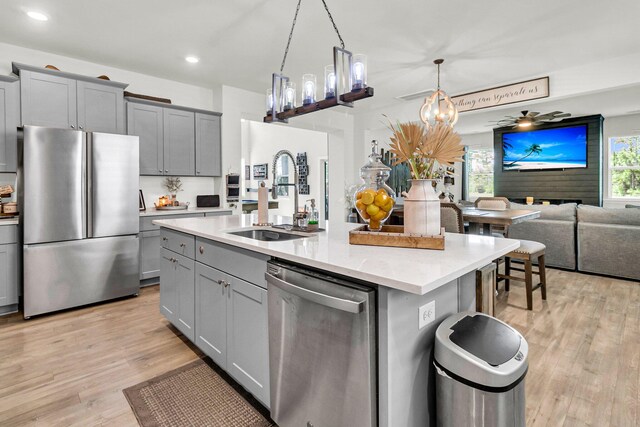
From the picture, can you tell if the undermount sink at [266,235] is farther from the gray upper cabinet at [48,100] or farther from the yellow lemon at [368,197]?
the gray upper cabinet at [48,100]

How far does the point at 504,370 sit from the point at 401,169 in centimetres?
741

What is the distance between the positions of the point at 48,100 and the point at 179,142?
55.8 inches

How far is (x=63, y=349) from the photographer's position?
2541mm

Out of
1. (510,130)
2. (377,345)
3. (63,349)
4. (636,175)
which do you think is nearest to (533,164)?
(510,130)

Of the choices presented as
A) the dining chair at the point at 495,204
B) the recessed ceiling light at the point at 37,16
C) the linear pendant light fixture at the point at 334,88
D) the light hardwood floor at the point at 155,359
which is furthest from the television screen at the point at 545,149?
the recessed ceiling light at the point at 37,16

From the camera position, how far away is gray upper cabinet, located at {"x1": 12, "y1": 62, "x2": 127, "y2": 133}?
333 cm

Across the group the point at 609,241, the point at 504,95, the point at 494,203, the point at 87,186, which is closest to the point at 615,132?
the point at 504,95

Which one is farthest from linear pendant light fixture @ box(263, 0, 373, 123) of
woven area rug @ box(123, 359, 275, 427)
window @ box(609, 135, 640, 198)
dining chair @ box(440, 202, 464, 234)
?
window @ box(609, 135, 640, 198)

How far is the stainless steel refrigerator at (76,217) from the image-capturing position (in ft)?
10.1

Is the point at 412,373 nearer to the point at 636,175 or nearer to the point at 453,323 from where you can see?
the point at 453,323

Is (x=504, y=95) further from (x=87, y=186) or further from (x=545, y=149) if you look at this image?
(x=87, y=186)

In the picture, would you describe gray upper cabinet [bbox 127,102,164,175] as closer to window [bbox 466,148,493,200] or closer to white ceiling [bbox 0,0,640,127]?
white ceiling [bbox 0,0,640,127]

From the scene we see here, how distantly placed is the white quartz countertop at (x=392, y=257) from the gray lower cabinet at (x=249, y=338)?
0.26 metres

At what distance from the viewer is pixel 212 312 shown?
214cm
